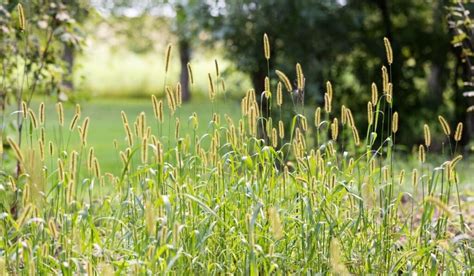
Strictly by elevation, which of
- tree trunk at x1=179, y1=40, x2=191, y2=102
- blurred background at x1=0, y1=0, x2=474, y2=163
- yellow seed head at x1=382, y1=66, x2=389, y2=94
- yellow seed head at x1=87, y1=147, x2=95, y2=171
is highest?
yellow seed head at x1=382, y1=66, x2=389, y2=94

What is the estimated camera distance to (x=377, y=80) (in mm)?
11109

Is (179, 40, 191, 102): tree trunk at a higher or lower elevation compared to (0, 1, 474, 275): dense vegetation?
lower

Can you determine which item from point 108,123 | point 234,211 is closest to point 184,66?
point 108,123

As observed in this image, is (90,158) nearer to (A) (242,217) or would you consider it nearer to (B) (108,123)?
(A) (242,217)

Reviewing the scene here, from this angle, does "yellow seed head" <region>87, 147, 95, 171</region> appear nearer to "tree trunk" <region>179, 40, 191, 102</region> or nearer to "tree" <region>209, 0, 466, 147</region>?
"tree" <region>209, 0, 466, 147</region>

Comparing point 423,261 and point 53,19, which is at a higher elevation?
point 53,19

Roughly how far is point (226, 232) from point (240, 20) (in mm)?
6820

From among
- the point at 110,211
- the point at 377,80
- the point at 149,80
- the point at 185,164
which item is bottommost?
the point at 149,80

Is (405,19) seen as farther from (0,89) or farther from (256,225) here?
(256,225)

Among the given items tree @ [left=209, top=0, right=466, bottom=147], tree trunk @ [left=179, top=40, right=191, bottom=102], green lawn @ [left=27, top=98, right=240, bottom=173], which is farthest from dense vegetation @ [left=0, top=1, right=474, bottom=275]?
tree trunk @ [left=179, top=40, right=191, bottom=102]

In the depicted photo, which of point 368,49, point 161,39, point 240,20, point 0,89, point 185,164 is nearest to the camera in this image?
point 185,164

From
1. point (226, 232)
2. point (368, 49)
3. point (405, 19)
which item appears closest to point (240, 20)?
point (368, 49)

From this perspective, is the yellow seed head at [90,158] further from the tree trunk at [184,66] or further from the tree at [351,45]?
the tree trunk at [184,66]

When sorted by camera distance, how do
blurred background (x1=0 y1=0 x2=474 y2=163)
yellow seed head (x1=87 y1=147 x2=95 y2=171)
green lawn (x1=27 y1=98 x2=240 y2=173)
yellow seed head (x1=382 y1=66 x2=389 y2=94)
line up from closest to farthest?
1. yellow seed head (x1=87 y1=147 x2=95 y2=171)
2. yellow seed head (x1=382 y1=66 x2=389 y2=94)
3. blurred background (x1=0 y1=0 x2=474 y2=163)
4. green lawn (x1=27 y1=98 x2=240 y2=173)
